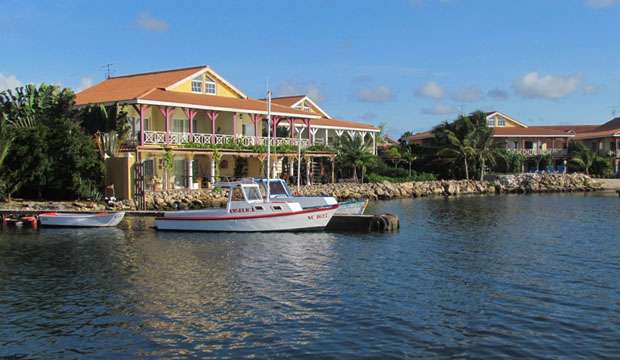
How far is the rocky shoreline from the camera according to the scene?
34.7 metres

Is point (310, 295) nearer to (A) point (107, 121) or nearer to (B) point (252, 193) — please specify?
(B) point (252, 193)

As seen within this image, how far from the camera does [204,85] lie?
155 feet

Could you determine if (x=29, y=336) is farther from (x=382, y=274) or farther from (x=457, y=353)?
(x=382, y=274)

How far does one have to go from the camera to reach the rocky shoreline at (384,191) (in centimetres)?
3469

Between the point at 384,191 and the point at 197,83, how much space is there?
56.4ft

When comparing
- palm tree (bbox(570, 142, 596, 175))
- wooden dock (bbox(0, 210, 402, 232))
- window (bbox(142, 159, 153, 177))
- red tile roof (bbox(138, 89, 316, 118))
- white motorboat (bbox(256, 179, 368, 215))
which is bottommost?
wooden dock (bbox(0, 210, 402, 232))

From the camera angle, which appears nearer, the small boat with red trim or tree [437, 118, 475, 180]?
the small boat with red trim

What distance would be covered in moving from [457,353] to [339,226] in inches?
685

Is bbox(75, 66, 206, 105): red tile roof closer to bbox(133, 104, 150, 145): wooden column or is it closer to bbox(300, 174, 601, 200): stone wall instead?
bbox(133, 104, 150, 145): wooden column

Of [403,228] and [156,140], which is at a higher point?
[156,140]

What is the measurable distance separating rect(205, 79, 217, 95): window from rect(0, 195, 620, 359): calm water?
21.6 meters

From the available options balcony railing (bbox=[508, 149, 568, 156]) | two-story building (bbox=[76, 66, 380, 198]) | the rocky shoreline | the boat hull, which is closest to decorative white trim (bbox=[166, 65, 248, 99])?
two-story building (bbox=[76, 66, 380, 198])

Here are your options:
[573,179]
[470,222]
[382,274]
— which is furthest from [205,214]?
[573,179]

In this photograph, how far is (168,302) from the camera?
51.2ft
